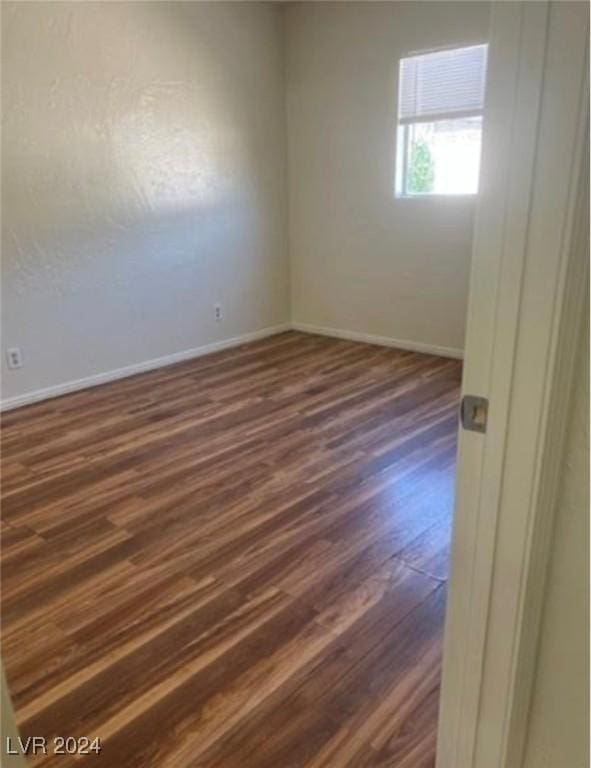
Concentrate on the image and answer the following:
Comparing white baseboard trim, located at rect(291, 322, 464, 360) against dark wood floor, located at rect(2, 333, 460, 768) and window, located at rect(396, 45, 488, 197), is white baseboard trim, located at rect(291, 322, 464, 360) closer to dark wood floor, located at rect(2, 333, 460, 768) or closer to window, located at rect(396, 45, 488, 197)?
dark wood floor, located at rect(2, 333, 460, 768)

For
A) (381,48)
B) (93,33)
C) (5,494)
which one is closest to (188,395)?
(5,494)

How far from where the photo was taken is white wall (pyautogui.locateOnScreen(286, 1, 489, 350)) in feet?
13.9

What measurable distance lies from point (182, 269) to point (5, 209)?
4.49 ft

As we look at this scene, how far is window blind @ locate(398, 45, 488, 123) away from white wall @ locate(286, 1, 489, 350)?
75 millimetres

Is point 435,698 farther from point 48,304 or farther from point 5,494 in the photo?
point 48,304

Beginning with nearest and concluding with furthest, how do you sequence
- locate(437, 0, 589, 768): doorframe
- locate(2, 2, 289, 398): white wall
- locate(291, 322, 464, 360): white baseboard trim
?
locate(437, 0, 589, 768): doorframe, locate(2, 2, 289, 398): white wall, locate(291, 322, 464, 360): white baseboard trim

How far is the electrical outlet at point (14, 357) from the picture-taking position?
3591 millimetres

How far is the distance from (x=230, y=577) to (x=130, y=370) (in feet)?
8.67

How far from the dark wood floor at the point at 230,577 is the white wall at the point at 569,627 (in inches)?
19.5
